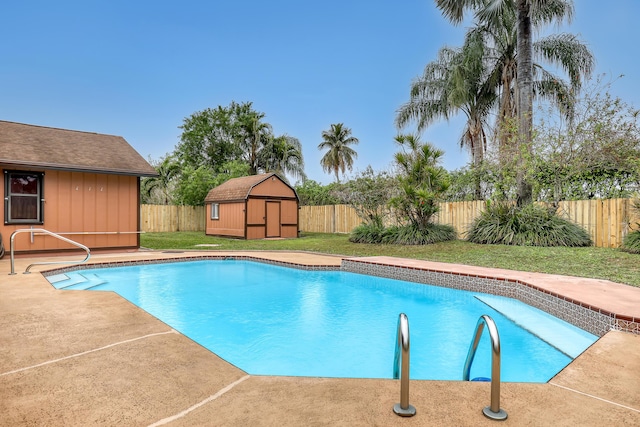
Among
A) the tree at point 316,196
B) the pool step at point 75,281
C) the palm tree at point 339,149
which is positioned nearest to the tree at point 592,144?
the pool step at point 75,281

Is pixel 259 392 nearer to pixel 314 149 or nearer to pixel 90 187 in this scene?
pixel 90 187

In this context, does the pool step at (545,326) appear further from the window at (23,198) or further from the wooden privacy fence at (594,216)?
the window at (23,198)

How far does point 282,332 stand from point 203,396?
8.32 feet

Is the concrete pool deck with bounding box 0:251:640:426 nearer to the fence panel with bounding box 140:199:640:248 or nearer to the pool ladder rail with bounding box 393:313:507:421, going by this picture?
the pool ladder rail with bounding box 393:313:507:421

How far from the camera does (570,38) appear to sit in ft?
49.4

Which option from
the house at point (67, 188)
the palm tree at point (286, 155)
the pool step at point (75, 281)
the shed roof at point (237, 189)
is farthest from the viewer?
the palm tree at point (286, 155)

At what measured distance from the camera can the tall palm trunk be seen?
1123 cm

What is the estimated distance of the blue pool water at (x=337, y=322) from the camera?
12.3 ft

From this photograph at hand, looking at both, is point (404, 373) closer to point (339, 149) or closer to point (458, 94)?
point (458, 94)

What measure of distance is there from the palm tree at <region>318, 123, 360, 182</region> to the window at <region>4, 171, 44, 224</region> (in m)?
25.8

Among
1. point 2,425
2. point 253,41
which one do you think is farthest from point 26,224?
point 253,41

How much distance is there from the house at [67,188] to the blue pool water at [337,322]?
256 centimetres

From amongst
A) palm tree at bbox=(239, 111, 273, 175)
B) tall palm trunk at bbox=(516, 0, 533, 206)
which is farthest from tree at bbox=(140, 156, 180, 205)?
tall palm trunk at bbox=(516, 0, 533, 206)

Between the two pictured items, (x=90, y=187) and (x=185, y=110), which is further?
(x=185, y=110)
